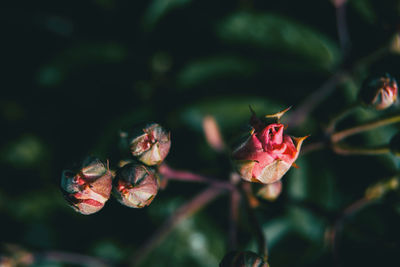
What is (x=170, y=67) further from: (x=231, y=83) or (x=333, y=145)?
(x=333, y=145)

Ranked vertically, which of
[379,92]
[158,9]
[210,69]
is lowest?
[379,92]

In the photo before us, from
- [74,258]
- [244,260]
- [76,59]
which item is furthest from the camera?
[76,59]

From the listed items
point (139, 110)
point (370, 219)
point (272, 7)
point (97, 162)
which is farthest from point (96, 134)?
point (370, 219)

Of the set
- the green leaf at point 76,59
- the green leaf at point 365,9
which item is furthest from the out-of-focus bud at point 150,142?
the green leaf at point 365,9

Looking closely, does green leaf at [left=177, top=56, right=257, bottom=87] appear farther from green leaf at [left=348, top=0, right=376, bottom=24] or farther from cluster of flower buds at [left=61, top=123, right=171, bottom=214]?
cluster of flower buds at [left=61, top=123, right=171, bottom=214]

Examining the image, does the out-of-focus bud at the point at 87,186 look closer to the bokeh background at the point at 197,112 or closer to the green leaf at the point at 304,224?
the bokeh background at the point at 197,112

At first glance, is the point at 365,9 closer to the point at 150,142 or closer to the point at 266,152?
the point at 266,152

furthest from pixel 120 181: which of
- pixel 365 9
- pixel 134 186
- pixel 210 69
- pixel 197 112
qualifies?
pixel 365 9
